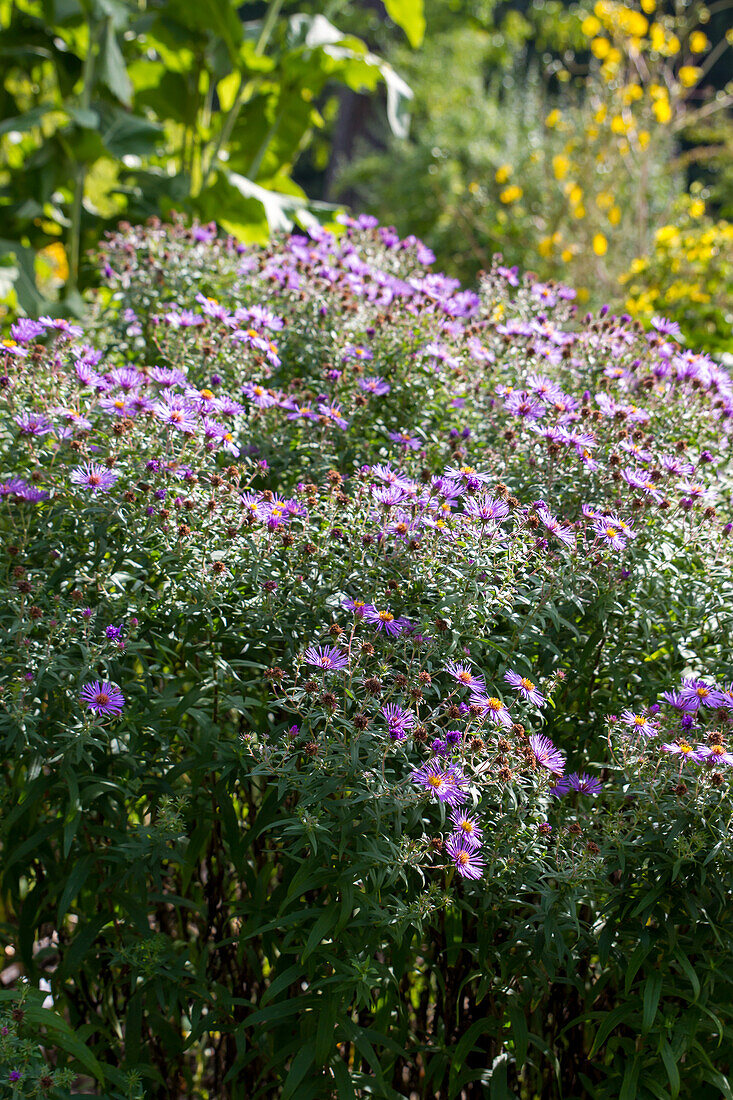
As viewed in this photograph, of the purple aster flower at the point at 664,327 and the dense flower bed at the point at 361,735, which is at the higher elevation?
the purple aster flower at the point at 664,327

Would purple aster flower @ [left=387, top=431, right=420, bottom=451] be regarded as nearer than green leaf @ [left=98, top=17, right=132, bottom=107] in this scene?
Yes

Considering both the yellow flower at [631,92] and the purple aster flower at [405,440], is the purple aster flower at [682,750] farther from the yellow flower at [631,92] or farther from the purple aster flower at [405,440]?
the yellow flower at [631,92]

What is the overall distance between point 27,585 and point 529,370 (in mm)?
1256

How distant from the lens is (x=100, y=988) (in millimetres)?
1839

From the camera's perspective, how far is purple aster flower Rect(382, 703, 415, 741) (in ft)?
4.65

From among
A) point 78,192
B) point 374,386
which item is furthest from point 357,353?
point 78,192

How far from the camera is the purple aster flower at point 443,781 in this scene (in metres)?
1.41

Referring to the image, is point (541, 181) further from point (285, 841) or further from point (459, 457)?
point (285, 841)

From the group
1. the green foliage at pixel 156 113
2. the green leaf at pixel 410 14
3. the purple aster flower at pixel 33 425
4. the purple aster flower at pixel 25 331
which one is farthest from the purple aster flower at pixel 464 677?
the green leaf at pixel 410 14

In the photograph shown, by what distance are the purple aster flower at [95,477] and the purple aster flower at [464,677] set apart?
26.0 inches

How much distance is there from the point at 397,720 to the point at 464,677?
5.6 inches

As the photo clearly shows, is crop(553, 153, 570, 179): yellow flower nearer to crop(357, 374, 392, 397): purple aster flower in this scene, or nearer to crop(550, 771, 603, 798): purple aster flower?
crop(357, 374, 392, 397): purple aster flower

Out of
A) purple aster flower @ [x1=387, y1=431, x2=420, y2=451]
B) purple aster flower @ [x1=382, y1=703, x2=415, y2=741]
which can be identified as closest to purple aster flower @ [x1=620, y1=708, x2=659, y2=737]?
purple aster flower @ [x1=382, y1=703, x2=415, y2=741]

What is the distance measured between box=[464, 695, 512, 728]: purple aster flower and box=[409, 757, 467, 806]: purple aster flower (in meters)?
0.10
